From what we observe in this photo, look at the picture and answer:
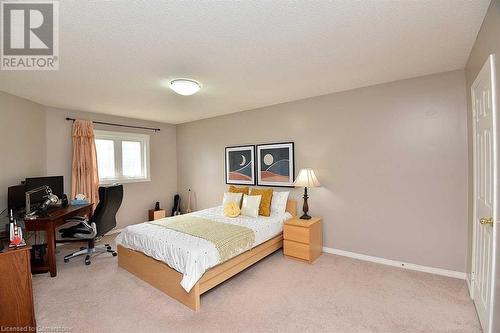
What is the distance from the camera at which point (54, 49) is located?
2.16 metres

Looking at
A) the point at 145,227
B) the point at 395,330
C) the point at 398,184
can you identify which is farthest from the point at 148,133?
the point at 395,330

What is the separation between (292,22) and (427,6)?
919 millimetres

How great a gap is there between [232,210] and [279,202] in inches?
31.3

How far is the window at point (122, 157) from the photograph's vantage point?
15.7ft

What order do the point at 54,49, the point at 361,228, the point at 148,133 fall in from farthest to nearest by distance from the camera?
the point at 148,133, the point at 361,228, the point at 54,49

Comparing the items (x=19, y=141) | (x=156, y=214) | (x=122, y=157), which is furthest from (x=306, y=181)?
(x=19, y=141)

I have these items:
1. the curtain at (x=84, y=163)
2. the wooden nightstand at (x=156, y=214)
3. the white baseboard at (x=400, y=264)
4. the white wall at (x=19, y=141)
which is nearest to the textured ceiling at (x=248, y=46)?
the white wall at (x=19, y=141)

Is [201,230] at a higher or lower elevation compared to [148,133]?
lower

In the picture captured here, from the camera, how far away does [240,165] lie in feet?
15.7

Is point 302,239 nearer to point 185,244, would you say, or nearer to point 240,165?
point 185,244

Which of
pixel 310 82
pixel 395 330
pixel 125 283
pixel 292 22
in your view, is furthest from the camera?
pixel 310 82

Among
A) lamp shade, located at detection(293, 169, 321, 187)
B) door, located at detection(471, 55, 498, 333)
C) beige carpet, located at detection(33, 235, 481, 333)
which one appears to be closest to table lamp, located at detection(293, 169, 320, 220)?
lamp shade, located at detection(293, 169, 321, 187)

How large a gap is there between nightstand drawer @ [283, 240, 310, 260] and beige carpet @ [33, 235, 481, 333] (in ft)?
0.70

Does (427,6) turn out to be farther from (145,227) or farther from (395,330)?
(145,227)
